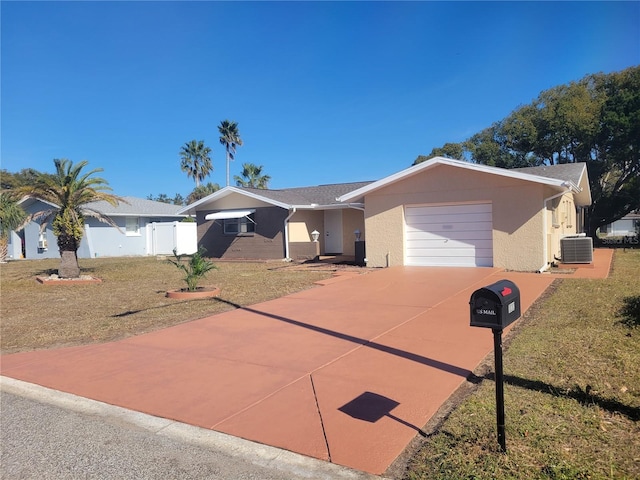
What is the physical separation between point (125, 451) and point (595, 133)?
3115 cm

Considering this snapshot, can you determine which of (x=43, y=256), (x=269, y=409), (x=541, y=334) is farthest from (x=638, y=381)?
(x=43, y=256)

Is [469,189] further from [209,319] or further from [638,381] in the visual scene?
[638,381]

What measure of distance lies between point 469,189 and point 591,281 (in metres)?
4.16

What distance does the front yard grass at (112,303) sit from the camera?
7656 millimetres

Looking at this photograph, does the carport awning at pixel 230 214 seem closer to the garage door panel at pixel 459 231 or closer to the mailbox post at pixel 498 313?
the garage door panel at pixel 459 231

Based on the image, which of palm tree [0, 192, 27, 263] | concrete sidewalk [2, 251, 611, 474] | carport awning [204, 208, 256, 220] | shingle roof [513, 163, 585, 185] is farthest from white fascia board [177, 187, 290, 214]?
concrete sidewalk [2, 251, 611, 474]

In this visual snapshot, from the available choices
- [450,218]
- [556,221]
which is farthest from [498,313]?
[556,221]

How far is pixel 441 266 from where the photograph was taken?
555 inches

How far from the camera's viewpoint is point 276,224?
20.9 meters

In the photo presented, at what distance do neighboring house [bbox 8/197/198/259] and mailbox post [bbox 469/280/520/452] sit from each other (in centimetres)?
2459

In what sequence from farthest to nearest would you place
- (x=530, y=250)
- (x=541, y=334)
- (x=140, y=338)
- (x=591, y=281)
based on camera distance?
(x=530, y=250) → (x=591, y=281) → (x=140, y=338) → (x=541, y=334)

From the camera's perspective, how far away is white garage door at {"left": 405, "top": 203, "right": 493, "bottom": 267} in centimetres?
1338

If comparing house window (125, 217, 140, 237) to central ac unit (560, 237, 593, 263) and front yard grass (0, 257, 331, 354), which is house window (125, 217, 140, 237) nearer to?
front yard grass (0, 257, 331, 354)

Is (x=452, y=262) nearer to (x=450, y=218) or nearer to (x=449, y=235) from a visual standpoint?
(x=449, y=235)
